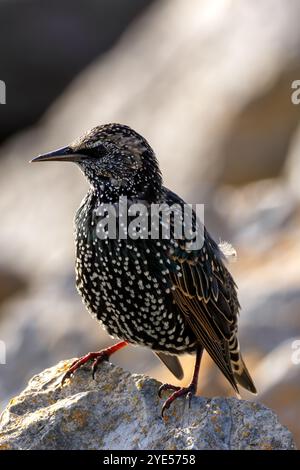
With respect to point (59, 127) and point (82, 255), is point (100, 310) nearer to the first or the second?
point (82, 255)

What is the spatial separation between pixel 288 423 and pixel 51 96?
16495mm

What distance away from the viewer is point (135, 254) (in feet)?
27.0

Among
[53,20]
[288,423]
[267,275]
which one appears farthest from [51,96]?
[288,423]

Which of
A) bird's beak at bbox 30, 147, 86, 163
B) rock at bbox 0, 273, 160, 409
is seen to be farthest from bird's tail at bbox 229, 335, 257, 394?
rock at bbox 0, 273, 160, 409

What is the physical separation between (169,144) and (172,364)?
32.1 feet

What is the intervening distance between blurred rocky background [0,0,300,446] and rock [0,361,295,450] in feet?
11.3

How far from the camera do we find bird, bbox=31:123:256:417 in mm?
8250

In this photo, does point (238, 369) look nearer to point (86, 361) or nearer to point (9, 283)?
point (86, 361)

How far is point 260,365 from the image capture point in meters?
11.9

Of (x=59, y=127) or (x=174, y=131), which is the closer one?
(x=174, y=131)

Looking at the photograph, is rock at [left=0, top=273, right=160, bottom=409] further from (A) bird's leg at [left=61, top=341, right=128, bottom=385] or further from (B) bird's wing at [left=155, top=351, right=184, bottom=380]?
(A) bird's leg at [left=61, top=341, right=128, bottom=385]

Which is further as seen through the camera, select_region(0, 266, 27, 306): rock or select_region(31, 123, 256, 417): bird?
select_region(0, 266, 27, 306): rock

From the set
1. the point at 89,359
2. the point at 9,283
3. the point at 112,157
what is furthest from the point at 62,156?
the point at 9,283

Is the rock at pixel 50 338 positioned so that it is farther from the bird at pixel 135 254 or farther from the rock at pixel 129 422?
the rock at pixel 129 422
